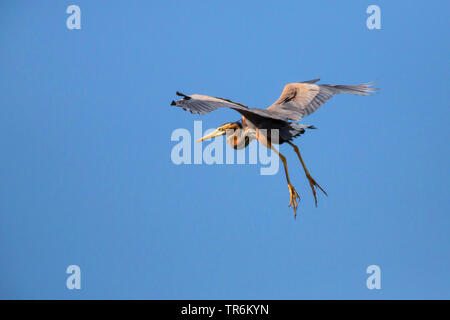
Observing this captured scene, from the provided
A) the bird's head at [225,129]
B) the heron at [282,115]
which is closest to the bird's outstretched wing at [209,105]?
the heron at [282,115]

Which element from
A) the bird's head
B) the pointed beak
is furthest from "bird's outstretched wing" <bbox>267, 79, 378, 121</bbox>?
the pointed beak

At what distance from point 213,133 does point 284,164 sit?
1157 millimetres

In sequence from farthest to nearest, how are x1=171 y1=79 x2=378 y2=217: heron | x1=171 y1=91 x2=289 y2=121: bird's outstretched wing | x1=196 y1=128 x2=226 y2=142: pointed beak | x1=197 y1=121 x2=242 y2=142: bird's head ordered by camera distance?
1. x1=196 y1=128 x2=226 y2=142: pointed beak
2. x1=197 y1=121 x2=242 y2=142: bird's head
3. x1=171 y1=79 x2=378 y2=217: heron
4. x1=171 y1=91 x2=289 y2=121: bird's outstretched wing

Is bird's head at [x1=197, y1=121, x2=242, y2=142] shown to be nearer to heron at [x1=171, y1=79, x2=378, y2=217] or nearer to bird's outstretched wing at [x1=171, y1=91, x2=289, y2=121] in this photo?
heron at [x1=171, y1=79, x2=378, y2=217]

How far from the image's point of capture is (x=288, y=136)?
7.07m

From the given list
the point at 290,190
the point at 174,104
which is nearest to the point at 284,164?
the point at 290,190

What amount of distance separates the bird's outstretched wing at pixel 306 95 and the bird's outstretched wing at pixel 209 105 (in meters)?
0.24

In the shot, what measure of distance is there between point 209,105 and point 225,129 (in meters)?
1.72

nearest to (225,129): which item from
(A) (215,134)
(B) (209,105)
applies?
(A) (215,134)

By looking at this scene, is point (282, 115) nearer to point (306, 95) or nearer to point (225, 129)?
point (306, 95)

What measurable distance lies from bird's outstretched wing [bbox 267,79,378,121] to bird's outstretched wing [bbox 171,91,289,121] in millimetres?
239

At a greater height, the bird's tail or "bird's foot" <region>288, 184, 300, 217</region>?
the bird's tail

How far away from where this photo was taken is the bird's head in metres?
7.74
